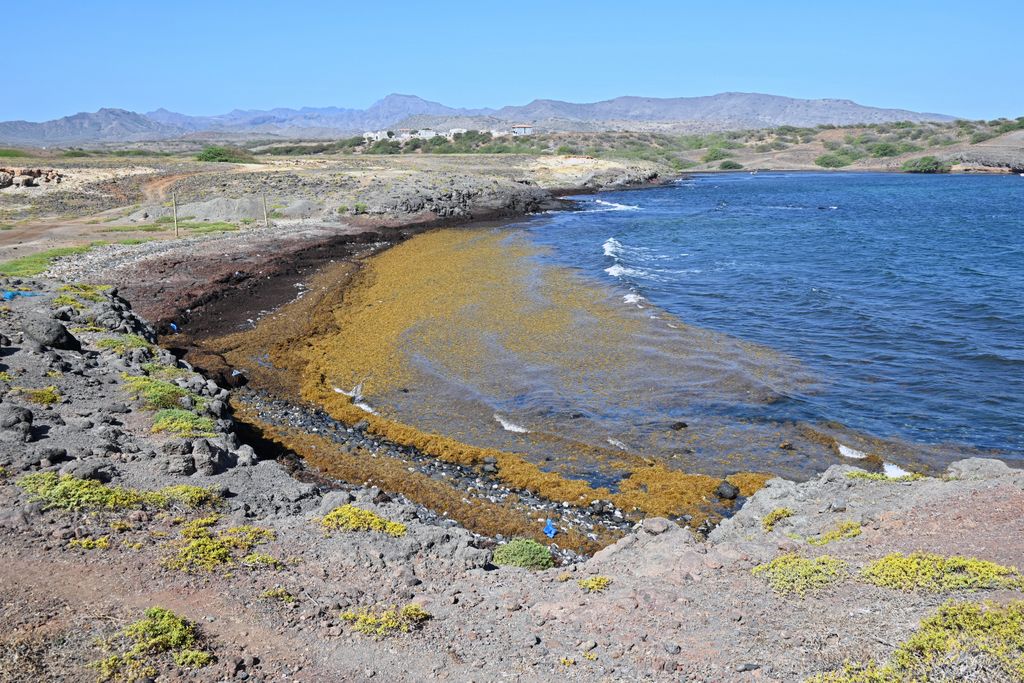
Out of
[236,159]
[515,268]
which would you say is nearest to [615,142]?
[236,159]

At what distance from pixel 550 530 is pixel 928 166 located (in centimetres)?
13329

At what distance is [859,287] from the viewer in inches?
1351

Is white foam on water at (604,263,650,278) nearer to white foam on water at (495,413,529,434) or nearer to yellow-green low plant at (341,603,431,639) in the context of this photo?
white foam on water at (495,413,529,434)

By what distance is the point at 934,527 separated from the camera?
34.3 ft

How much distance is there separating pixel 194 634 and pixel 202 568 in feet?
4.90

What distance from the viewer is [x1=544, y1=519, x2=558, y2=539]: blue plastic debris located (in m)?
13.3

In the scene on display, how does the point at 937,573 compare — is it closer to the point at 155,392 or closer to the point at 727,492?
the point at 727,492

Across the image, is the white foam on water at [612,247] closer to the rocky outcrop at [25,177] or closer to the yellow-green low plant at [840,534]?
the yellow-green low plant at [840,534]

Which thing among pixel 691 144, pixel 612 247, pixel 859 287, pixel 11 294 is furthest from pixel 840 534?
pixel 691 144

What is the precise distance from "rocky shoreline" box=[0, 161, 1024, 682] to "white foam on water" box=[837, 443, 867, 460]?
286 centimetres

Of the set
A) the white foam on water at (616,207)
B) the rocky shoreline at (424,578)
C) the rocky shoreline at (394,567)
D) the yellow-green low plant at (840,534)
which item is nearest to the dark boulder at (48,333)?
the rocky shoreline at (394,567)

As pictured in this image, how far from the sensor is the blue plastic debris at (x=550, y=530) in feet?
43.7

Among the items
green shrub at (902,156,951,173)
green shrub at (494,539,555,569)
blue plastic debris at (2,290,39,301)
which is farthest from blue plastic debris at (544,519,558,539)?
green shrub at (902,156,951,173)

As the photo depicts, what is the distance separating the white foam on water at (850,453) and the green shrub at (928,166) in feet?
410
